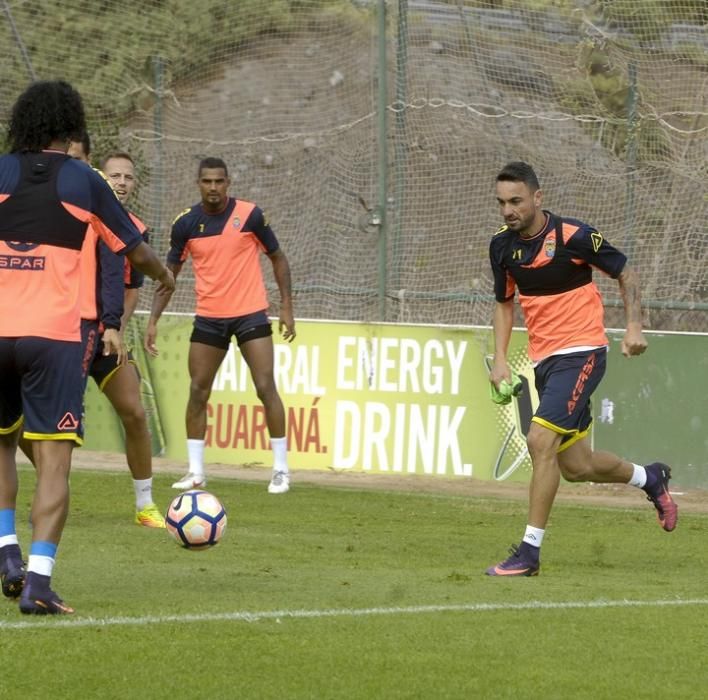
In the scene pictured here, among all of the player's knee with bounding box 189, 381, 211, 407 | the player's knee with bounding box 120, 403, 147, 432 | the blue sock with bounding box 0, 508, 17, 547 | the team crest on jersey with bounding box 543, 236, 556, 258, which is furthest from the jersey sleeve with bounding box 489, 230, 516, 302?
the player's knee with bounding box 189, 381, 211, 407

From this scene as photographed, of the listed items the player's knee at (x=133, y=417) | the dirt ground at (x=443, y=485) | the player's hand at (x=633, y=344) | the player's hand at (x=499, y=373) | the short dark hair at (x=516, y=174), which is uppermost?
the short dark hair at (x=516, y=174)

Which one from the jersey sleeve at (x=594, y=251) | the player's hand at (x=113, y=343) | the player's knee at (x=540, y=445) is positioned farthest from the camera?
the player's hand at (x=113, y=343)

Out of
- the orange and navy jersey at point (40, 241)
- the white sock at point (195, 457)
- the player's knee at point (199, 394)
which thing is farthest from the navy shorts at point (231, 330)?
the orange and navy jersey at point (40, 241)

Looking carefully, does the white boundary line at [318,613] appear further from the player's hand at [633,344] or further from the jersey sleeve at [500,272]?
the jersey sleeve at [500,272]

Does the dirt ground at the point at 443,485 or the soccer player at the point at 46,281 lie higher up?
the soccer player at the point at 46,281

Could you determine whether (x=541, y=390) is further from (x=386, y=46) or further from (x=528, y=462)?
(x=386, y=46)

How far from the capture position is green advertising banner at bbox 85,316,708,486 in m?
14.3

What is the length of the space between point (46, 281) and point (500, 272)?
350 cm

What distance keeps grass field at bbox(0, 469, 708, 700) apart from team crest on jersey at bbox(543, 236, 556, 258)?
179 centimetres

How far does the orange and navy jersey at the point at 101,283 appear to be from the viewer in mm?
9398

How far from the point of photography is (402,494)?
45.2 ft

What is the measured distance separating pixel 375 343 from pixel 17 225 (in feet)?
28.7

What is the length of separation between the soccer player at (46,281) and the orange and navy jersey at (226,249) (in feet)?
20.4

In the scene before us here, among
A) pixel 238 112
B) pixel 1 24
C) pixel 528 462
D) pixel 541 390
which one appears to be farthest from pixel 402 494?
pixel 1 24
